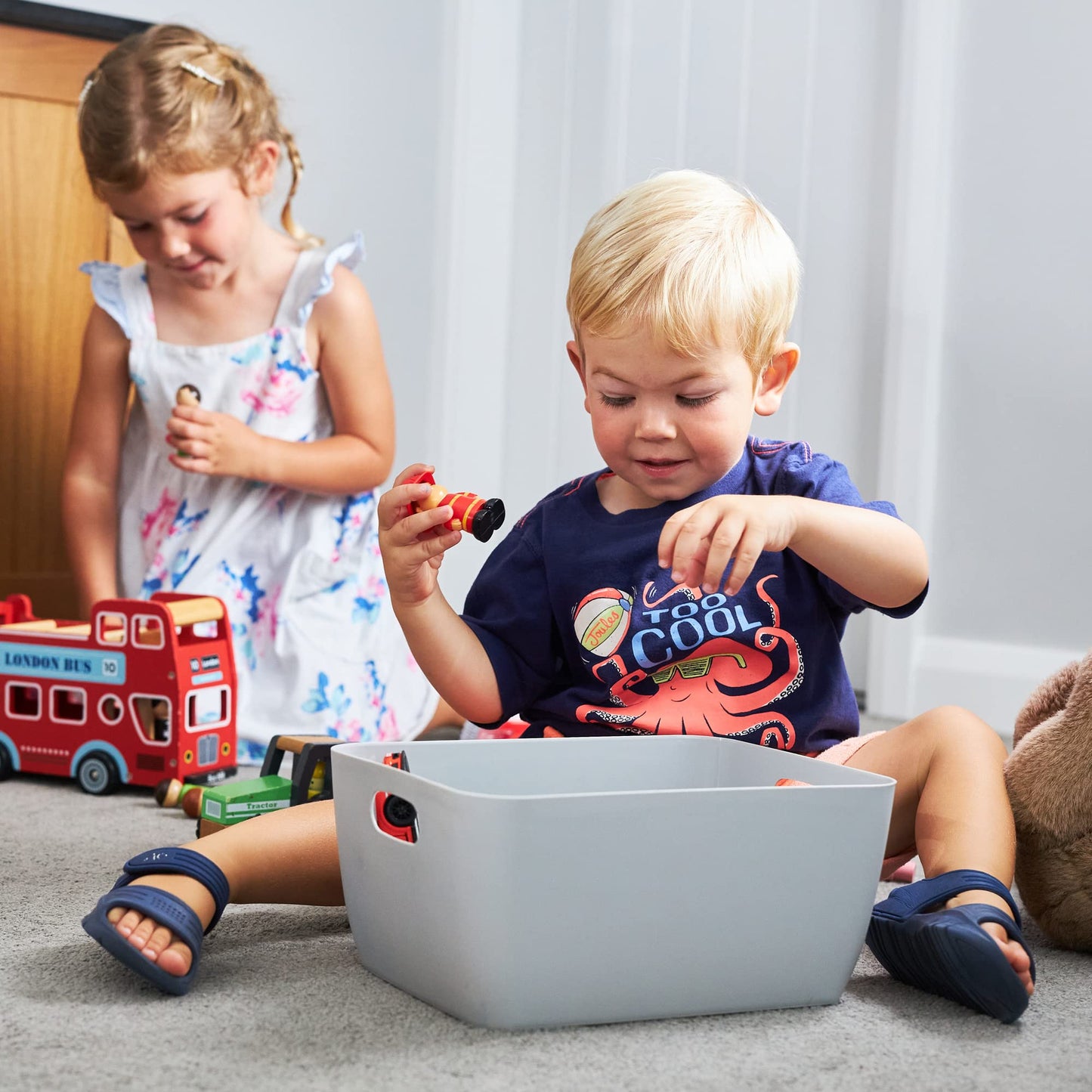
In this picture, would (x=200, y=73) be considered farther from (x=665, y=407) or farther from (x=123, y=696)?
(x=665, y=407)

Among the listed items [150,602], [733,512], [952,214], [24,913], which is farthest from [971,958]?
[952,214]

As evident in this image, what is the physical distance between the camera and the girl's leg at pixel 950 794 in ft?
2.37

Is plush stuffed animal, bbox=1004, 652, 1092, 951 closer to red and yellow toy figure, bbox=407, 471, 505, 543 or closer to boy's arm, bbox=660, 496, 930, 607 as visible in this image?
boy's arm, bbox=660, 496, 930, 607

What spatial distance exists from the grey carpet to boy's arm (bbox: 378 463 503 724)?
0.20 metres

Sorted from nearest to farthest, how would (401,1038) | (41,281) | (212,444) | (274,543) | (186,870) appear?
1. (401,1038)
2. (186,870)
3. (212,444)
4. (274,543)
5. (41,281)

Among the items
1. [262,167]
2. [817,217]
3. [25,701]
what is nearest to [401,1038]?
[25,701]

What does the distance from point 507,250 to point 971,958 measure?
1.94 metres

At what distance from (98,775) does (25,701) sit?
6.0 inches

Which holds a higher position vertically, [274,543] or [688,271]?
[688,271]

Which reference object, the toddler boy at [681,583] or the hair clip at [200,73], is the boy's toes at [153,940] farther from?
the hair clip at [200,73]

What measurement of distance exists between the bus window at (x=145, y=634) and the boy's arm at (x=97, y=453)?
331 millimetres

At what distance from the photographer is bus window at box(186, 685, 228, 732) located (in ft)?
4.19

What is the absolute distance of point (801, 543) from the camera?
755 millimetres

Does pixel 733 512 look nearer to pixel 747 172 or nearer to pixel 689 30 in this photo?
pixel 747 172
